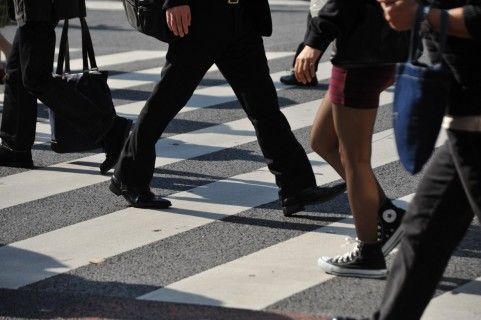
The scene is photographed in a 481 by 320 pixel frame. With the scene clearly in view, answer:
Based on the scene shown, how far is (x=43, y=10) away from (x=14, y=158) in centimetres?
121

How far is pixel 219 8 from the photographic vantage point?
688 centimetres

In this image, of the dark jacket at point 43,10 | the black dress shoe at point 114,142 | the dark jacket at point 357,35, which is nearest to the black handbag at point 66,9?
the dark jacket at point 43,10

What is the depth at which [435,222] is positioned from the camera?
441cm

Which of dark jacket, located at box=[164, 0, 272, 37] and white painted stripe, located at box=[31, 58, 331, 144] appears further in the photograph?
white painted stripe, located at box=[31, 58, 331, 144]

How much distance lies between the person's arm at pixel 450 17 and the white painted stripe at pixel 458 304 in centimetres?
141

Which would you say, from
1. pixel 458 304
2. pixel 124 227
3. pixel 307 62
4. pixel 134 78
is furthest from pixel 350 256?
pixel 134 78

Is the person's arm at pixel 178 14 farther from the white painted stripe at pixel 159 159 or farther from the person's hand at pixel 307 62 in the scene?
the white painted stripe at pixel 159 159

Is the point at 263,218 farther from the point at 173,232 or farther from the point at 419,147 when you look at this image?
the point at 419,147

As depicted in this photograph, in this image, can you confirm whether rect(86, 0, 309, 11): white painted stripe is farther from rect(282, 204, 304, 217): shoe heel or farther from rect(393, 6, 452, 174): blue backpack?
rect(393, 6, 452, 174): blue backpack

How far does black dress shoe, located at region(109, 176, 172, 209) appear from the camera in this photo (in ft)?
24.0

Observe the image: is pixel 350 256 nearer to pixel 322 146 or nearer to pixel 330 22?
pixel 322 146

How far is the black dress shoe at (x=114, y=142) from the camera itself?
804 centimetres

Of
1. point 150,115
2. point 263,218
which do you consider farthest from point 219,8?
point 263,218

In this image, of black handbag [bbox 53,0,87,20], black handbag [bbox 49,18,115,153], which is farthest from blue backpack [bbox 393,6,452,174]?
black handbag [bbox 49,18,115,153]
